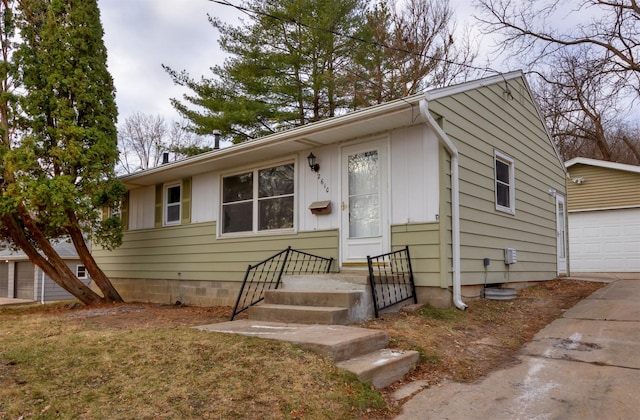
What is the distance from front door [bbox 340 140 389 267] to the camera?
695 cm

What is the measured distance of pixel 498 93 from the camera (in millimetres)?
8586

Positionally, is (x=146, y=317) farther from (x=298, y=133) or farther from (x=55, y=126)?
(x=55, y=126)

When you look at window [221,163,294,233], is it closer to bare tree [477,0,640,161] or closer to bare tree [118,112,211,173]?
bare tree [477,0,640,161]

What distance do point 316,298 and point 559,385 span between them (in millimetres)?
2895

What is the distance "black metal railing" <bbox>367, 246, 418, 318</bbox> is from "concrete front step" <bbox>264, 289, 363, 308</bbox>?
0.38 metres

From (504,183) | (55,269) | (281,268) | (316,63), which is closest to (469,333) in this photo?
(281,268)

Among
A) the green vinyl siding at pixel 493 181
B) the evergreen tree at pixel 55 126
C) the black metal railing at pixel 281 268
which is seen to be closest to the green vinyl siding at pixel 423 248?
the green vinyl siding at pixel 493 181

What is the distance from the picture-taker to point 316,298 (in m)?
5.87

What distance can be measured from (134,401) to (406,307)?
12.8 ft

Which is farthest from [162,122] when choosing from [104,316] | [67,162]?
[104,316]

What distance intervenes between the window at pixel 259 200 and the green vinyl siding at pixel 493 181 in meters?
2.99

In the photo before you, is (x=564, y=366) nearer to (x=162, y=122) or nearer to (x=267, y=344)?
(x=267, y=344)

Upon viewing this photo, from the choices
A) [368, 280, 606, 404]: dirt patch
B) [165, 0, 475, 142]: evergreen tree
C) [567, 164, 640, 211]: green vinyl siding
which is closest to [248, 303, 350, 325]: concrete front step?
[368, 280, 606, 404]: dirt patch

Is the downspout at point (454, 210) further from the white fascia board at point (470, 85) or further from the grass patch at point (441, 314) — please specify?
the white fascia board at point (470, 85)
